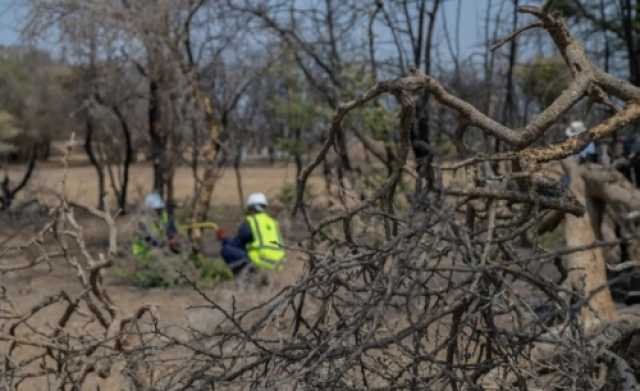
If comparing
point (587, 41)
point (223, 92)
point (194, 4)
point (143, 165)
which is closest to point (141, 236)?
point (194, 4)

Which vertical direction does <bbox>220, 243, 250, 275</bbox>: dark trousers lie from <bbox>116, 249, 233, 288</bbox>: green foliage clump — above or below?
above

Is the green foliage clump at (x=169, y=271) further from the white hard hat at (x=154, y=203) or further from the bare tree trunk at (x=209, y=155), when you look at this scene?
the bare tree trunk at (x=209, y=155)

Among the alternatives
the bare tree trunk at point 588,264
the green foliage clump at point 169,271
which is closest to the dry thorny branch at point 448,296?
the bare tree trunk at point 588,264

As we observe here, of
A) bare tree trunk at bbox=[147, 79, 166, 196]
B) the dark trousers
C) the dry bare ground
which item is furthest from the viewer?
bare tree trunk at bbox=[147, 79, 166, 196]

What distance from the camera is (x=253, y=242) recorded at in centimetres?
978

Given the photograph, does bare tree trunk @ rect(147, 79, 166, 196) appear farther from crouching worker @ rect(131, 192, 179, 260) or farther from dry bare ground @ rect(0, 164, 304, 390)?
crouching worker @ rect(131, 192, 179, 260)

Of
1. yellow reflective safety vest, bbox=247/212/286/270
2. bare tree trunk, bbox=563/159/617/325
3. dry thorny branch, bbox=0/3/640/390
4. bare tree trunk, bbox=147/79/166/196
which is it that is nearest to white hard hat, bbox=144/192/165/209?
bare tree trunk, bbox=147/79/166/196

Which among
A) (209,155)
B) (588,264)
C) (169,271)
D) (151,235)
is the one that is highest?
(209,155)

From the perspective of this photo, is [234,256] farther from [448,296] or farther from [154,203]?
[448,296]

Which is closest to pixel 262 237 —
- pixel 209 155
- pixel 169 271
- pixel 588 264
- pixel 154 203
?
pixel 169 271

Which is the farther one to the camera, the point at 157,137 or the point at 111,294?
the point at 157,137

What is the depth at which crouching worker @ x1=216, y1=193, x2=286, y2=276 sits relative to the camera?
31.4ft

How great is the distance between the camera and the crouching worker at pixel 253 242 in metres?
9.59

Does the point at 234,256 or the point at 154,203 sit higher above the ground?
the point at 154,203
